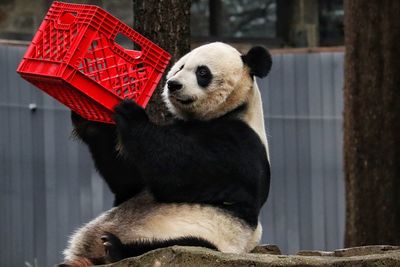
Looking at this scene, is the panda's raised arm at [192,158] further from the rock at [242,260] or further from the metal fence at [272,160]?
the metal fence at [272,160]

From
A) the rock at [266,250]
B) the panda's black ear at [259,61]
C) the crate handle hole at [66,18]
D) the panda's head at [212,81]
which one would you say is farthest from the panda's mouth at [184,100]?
the rock at [266,250]

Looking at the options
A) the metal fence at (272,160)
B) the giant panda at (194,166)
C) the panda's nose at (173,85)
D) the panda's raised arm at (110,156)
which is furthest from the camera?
the metal fence at (272,160)

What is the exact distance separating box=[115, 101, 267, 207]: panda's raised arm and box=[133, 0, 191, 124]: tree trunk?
95 centimetres

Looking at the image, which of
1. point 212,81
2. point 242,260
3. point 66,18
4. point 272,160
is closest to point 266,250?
point 212,81

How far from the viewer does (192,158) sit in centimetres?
535

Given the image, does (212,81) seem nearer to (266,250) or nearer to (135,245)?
(135,245)

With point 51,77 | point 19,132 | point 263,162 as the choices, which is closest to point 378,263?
point 263,162

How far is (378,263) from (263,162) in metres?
1.16

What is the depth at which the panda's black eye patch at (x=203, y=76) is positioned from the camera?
5629 mm

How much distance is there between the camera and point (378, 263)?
4.61 m

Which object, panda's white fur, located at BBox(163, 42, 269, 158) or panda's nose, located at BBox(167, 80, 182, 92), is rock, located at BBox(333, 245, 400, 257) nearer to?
panda's white fur, located at BBox(163, 42, 269, 158)

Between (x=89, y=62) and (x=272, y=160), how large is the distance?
5682mm

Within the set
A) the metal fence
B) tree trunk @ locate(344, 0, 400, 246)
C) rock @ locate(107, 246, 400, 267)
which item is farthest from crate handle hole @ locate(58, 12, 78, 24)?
the metal fence

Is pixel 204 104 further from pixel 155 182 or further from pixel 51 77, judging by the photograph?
pixel 51 77
